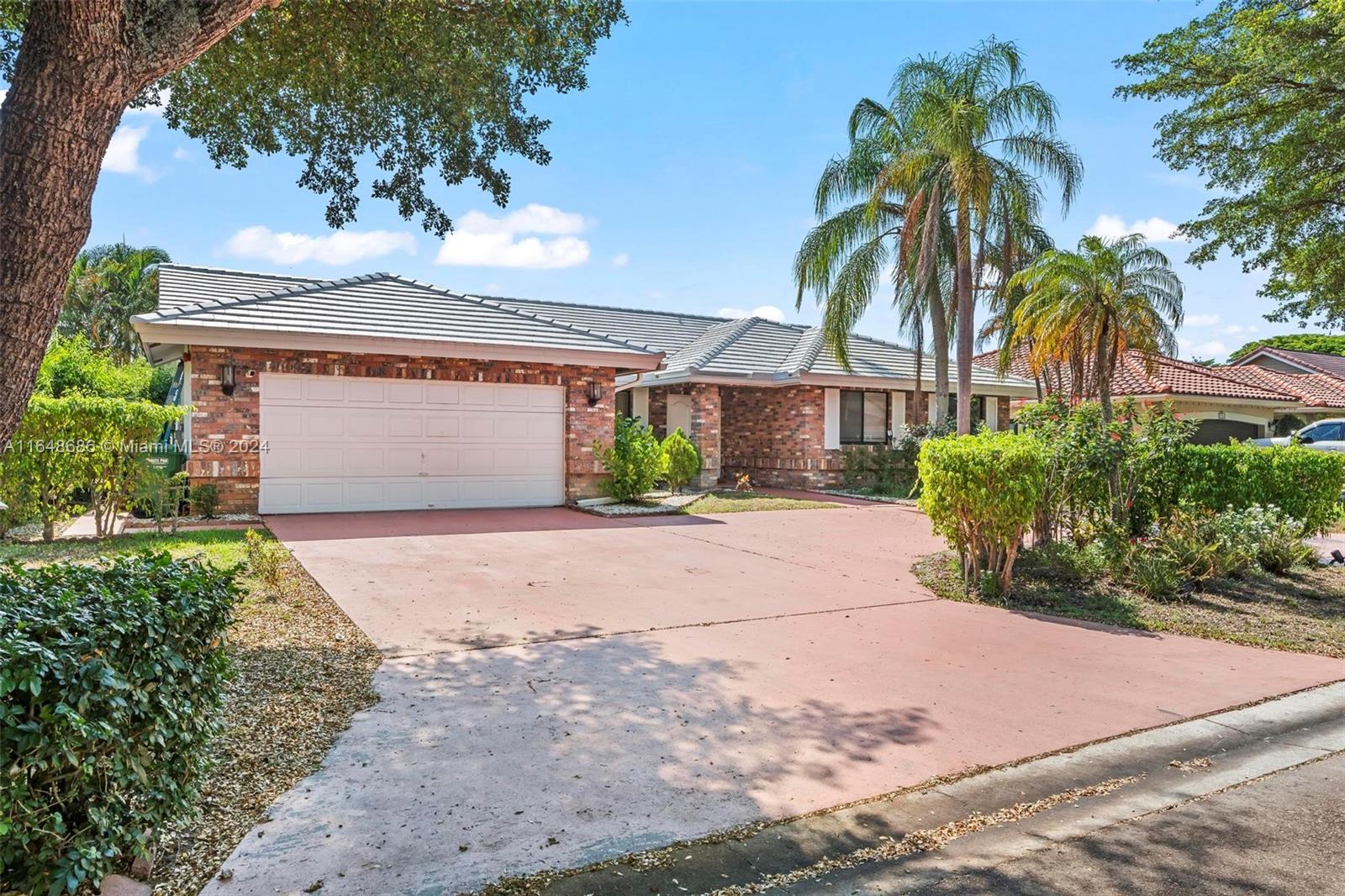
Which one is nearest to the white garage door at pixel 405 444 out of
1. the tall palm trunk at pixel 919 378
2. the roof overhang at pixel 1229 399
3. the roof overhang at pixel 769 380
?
the roof overhang at pixel 769 380

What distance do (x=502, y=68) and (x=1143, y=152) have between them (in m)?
11.2

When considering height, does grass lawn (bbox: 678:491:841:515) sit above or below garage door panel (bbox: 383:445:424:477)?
below

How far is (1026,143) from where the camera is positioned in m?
17.5

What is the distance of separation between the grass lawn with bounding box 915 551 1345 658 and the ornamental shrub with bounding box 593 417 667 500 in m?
7.04

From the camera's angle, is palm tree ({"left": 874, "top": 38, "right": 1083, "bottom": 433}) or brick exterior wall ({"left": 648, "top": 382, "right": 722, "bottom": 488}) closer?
palm tree ({"left": 874, "top": 38, "right": 1083, "bottom": 433})

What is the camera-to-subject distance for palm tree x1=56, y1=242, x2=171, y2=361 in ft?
119

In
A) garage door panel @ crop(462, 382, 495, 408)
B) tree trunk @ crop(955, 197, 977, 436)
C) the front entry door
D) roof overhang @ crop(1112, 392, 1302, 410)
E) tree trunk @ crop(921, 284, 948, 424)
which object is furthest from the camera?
roof overhang @ crop(1112, 392, 1302, 410)

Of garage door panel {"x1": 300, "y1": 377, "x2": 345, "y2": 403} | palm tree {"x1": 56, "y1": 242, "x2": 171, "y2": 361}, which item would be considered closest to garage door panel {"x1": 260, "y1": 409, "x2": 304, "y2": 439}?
garage door panel {"x1": 300, "y1": 377, "x2": 345, "y2": 403}

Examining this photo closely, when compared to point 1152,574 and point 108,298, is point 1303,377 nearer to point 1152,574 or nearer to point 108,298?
point 1152,574

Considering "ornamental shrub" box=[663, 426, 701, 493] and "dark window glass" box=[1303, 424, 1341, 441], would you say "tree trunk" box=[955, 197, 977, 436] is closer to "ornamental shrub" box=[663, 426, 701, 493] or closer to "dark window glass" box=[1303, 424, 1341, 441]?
"ornamental shrub" box=[663, 426, 701, 493]

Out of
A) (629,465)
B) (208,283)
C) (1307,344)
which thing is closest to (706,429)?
(629,465)

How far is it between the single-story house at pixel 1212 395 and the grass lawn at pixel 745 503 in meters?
9.67

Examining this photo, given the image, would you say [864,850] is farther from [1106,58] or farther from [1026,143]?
[1026,143]

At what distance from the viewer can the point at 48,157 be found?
3273 millimetres
